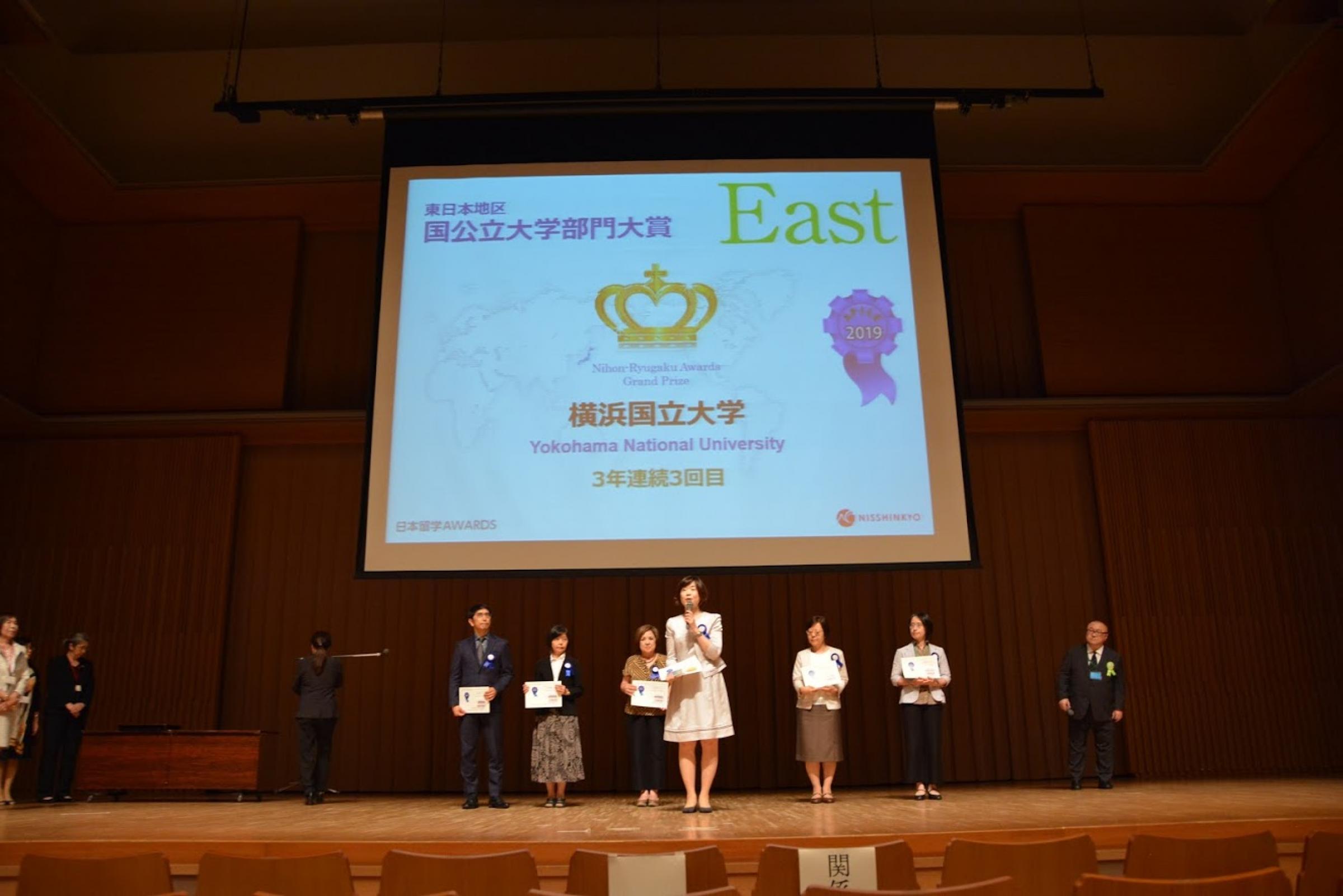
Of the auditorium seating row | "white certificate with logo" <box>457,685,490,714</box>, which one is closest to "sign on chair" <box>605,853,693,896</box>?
the auditorium seating row

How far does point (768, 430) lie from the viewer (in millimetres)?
6465

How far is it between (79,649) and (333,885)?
570 cm

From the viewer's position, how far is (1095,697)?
23.6 feet

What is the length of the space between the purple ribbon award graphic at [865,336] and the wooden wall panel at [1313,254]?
4.53 metres

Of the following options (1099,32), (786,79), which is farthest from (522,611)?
(1099,32)

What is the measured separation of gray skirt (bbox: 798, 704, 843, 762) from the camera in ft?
20.8

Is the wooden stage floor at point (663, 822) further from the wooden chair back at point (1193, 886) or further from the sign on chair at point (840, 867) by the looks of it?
the wooden chair back at point (1193, 886)

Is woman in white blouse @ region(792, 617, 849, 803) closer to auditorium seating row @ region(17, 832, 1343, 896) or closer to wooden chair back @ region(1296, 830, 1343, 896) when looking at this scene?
auditorium seating row @ region(17, 832, 1343, 896)

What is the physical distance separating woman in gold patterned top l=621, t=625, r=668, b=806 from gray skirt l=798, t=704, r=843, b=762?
0.92 metres

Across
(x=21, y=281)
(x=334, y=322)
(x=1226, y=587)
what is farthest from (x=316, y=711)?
(x=1226, y=587)

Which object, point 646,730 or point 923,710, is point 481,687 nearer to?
point 646,730

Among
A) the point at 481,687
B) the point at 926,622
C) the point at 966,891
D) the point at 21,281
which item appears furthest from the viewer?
the point at 21,281

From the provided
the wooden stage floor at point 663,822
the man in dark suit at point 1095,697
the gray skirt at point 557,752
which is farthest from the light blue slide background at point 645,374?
the man in dark suit at point 1095,697

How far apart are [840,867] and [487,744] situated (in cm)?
390
